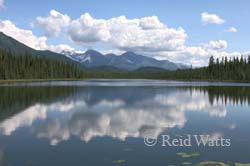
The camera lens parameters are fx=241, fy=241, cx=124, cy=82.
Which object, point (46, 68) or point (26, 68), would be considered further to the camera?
point (46, 68)

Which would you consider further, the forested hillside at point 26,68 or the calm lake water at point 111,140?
the forested hillside at point 26,68

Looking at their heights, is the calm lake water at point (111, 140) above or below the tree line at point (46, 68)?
below

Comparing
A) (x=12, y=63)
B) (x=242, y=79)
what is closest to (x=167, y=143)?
(x=12, y=63)

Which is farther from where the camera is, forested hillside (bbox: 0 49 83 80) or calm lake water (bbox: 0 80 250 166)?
forested hillside (bbox: 0 49 83 80)

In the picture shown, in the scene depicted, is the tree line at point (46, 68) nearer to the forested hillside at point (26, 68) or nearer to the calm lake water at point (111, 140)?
the forested hillside at point (26, 68)

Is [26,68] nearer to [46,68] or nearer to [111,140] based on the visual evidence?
[46,68]

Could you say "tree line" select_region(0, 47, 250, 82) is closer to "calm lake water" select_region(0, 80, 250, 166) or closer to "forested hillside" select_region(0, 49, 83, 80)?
"forested hillside" select_region(0, 49, 83, 80)

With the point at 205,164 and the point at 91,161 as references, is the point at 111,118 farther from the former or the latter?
the point at 205,164

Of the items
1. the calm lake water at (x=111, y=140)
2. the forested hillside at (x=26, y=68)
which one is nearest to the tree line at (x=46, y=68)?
the forested hillside at (x=26, y=68)

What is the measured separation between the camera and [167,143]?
15883 mm

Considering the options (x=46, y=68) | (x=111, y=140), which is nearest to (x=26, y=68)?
(x=46, y=68)

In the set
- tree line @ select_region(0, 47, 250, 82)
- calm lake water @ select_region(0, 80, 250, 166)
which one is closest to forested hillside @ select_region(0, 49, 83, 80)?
tree line @ select_region(0, 47, 250, 82)

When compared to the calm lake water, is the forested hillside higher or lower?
higher

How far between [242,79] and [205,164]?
166795 millimetres
